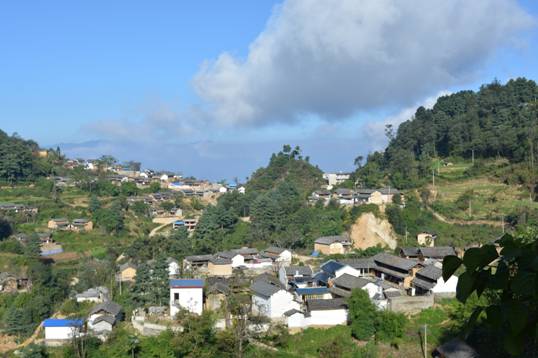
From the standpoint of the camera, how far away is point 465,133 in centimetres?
3750

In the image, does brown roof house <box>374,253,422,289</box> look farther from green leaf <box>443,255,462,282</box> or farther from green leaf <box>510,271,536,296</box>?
green leaf <box>510,271,536,296</box>

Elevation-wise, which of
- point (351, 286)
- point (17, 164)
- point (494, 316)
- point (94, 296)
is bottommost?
point (94, 296)

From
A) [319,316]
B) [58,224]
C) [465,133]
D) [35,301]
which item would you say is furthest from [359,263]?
[58,224]

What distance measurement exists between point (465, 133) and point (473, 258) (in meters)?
38.6

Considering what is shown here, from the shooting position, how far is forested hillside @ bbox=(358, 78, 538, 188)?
108ft

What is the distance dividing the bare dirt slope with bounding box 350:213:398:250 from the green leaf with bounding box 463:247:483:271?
27420mm

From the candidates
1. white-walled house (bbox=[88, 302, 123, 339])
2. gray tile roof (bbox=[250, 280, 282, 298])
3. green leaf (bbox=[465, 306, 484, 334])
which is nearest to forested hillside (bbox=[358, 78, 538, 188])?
gray tile roof (bbox=[250, 280, 282, 298])

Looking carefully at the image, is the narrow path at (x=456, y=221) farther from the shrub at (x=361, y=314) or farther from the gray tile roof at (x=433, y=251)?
the shrub at (x=361, y=314)

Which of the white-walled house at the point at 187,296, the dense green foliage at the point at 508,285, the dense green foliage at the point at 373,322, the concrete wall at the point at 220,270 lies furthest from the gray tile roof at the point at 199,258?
the dense green foliage at the point at 508,285

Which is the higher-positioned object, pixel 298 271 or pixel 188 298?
pixel 298 271

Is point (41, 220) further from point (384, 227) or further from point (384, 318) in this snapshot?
point (384, 318)

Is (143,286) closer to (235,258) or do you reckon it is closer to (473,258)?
(235,258)

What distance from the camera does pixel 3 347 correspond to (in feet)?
68.9

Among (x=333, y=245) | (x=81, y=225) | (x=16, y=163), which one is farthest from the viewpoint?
(x=16, y=163)
